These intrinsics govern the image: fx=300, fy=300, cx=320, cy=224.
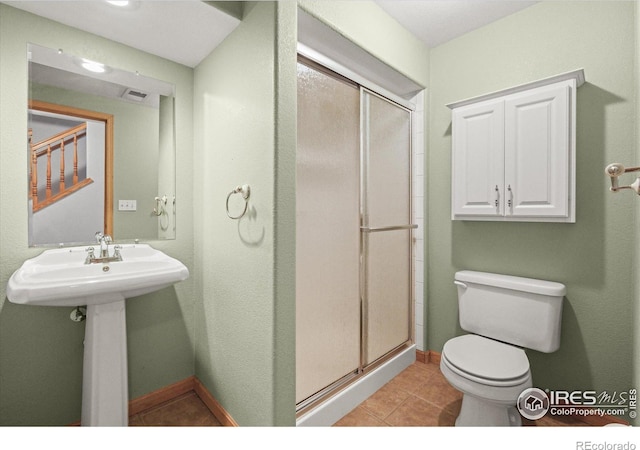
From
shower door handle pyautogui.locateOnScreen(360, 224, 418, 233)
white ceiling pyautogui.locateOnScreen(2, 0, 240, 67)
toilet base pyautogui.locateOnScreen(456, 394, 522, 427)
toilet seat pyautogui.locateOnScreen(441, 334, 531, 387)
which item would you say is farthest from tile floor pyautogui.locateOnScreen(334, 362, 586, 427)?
white ceiling pyautogui.locateOnScreen(2, 0, 240, 67)

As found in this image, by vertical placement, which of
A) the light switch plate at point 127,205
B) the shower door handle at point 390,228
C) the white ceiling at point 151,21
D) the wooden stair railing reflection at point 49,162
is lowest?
the shower door handle at point 390,228

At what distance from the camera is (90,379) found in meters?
1.30

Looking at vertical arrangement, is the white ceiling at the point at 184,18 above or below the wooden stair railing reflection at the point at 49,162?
above

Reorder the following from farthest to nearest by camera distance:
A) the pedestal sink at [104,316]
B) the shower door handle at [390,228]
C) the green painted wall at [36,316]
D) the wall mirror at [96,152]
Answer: the shower door handle at [390,228]
the wall mirror at [96,152]
the green painted wall at [36,316]
the pedestal sink at [104,316]

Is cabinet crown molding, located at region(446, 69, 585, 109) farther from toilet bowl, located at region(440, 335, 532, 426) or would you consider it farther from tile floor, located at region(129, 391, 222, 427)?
tile floor, located at region(129, 391, 222, 427)

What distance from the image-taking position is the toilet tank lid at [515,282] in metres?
1.62

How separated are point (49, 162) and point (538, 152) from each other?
8.29 feet

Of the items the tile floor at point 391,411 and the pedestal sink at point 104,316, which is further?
the tile floor at point 391,411

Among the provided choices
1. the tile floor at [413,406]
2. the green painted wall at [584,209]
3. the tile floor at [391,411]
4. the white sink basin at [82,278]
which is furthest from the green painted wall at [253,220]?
the green painted wall at [584,209]

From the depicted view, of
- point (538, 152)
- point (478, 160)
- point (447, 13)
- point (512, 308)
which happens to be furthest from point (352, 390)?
point (447, 13)

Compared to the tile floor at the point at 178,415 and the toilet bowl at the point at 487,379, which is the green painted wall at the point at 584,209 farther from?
the tile floor at the point at 178,415

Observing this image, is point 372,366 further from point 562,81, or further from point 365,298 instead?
point 562,81

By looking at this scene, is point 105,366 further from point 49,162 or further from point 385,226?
point 385,226
